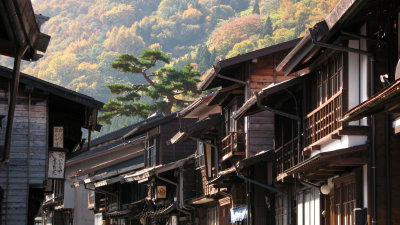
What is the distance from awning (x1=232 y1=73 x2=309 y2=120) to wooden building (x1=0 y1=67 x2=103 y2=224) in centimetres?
480

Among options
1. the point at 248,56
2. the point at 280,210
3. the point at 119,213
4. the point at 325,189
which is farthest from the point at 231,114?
the point at 119,213

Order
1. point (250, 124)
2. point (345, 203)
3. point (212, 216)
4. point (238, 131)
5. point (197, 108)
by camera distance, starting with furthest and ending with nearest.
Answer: point (212, 216), point (197, 108), point (238, 131), point (250, 124), point (345, 203)

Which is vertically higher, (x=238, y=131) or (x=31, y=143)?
(x=238, y=131)

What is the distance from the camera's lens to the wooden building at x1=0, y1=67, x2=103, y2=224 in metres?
23.7

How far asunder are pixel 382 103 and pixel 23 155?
15319mm

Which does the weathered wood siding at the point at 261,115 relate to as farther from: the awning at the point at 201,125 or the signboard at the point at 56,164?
the signboard at the point at 56,164

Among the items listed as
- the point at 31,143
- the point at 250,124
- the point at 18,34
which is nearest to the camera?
the point at 18,34

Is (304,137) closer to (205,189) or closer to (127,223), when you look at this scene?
(205,189)

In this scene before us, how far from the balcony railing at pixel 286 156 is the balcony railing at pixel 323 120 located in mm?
1188

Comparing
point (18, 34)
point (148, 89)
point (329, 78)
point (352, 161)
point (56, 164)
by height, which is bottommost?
point (352, 161)

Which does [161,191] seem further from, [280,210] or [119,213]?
[280,210]

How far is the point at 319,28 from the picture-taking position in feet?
55.1

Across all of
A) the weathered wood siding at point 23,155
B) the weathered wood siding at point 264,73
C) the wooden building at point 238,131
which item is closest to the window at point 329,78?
the wooden building at point 238,131

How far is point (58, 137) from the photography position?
1058 inches
